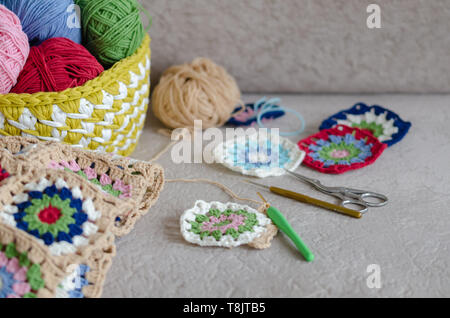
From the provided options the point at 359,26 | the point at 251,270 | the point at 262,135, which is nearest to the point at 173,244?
the point at 251,270

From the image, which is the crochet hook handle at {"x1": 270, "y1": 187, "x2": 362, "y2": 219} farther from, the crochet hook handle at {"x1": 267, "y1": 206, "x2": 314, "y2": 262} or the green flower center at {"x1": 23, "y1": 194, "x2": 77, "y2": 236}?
the green flower center at {"x1": 23, "y1": 194, "x2": 77, "y2": 236}

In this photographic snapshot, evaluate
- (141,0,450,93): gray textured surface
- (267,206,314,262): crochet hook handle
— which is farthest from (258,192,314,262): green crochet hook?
(141,0,450,93): gray textured surface

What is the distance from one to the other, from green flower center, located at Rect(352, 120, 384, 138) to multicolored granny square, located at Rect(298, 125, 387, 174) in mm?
62

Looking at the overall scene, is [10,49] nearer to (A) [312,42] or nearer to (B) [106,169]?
(B) [106,169]

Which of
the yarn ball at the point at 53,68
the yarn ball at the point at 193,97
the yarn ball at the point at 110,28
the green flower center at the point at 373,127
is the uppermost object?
the yarn ball at the point at 110,28

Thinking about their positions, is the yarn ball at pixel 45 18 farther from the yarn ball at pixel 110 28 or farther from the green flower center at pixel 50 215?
the green flower center at pixel 50 215

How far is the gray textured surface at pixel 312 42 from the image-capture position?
1.20m

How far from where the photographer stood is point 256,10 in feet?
4.00

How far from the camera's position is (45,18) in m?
0.89

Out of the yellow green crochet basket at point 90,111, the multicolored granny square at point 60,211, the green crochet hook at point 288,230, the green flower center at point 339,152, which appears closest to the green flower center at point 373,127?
the green flower center at point 339,152

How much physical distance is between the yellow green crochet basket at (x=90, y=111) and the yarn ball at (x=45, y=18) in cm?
13

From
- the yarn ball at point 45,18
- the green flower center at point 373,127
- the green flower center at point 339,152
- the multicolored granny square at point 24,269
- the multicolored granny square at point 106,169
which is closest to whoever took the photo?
the multicolored granny square at point 24,269

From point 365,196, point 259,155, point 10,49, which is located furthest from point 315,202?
point 10,49

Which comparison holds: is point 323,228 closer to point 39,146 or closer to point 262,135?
point 262,135
